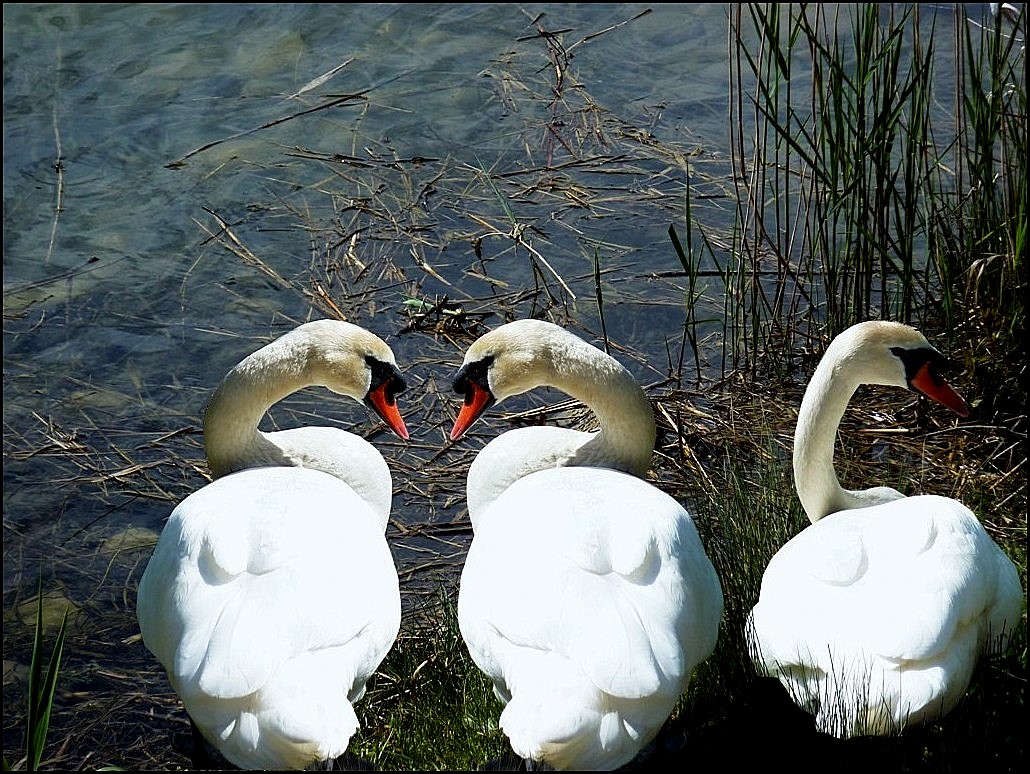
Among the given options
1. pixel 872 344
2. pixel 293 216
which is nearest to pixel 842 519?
pixel 872 344

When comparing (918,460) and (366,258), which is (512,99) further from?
(918,460)

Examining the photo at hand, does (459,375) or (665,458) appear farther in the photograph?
(665,458)

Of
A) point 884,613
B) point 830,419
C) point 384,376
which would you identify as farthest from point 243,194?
point 884,613

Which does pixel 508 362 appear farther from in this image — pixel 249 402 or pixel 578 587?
pixel 578 587

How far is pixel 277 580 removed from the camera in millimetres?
3227

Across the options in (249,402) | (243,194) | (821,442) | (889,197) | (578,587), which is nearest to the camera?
(578,587)

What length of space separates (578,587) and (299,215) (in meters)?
3.80

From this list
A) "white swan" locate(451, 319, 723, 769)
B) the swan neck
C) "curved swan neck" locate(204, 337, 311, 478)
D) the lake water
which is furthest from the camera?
the lake water

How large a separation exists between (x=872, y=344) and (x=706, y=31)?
4.20 meters

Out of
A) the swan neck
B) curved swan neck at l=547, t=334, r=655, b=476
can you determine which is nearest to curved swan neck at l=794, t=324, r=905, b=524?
the swan neck

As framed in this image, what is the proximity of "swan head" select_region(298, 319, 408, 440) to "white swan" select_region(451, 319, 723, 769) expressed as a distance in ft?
0.88

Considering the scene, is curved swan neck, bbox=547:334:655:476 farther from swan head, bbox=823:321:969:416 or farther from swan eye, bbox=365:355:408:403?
swan head, bbox=823:321:969:416

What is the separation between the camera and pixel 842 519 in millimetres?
3652

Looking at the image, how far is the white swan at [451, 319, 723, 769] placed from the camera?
9.61 feet
